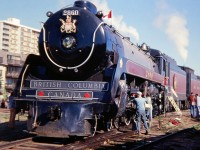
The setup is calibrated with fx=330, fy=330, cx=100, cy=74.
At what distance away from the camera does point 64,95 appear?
334 inches

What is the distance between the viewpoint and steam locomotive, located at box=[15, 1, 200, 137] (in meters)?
8.04

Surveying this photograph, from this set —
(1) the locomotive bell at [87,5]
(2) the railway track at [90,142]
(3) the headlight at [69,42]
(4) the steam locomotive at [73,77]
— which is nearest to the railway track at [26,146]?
(2) the railway track at [90,142]

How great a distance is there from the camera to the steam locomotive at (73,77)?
8039 millimetres

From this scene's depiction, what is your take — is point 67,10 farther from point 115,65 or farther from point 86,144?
point 86,144

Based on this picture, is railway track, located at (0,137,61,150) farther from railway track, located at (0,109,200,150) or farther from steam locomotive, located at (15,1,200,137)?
steam locomotive, located at (15,1,200,137)

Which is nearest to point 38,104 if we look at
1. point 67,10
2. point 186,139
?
point 67,10

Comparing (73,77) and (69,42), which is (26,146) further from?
(69,42)

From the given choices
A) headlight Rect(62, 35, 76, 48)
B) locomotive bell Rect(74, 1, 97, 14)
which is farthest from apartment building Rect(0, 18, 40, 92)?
headlight Rect(62, 35, 76, 48)

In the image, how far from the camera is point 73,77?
9031 mm

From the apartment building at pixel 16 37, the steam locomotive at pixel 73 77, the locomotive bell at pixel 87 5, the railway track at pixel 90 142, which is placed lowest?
the railway track at pixel 90 142

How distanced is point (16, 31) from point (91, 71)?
426ft

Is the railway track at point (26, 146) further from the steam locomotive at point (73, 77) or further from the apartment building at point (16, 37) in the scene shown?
the apartment building at point (16, 37)

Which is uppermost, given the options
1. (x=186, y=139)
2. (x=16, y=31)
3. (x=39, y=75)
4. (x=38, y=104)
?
(x=16, y=31)

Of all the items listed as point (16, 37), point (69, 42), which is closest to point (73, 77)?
point (69, 42)
